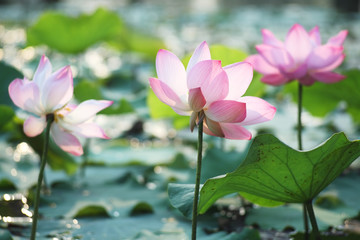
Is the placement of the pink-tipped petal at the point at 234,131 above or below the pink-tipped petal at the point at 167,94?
below

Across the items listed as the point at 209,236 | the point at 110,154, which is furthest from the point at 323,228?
the point at 110,154

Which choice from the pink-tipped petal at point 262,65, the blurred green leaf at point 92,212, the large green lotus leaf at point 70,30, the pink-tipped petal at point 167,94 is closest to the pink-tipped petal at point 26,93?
the pink-tipped petal at point 167,94

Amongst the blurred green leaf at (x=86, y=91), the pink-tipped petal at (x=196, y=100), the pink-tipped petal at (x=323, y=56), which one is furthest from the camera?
the blurred green leaf at (x=86, y=91)

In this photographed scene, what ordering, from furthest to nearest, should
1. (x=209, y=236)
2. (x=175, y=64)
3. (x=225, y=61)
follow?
1. (x=225, y=61)
2. (x=209, y=236)
3. (x=175, y=64)

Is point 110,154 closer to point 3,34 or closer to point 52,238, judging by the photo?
point 52,238

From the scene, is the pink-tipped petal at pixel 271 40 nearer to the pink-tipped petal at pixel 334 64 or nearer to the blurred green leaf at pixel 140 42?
the pink-tipped petal at pixel 334 64

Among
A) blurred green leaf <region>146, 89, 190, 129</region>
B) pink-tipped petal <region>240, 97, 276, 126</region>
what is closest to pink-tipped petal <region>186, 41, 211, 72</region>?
pink-tipped petal <region>240, 97, 276, 126</region>

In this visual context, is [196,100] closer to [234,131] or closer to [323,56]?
[234,131]

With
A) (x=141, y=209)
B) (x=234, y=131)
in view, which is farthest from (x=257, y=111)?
(x=141, y=209)
